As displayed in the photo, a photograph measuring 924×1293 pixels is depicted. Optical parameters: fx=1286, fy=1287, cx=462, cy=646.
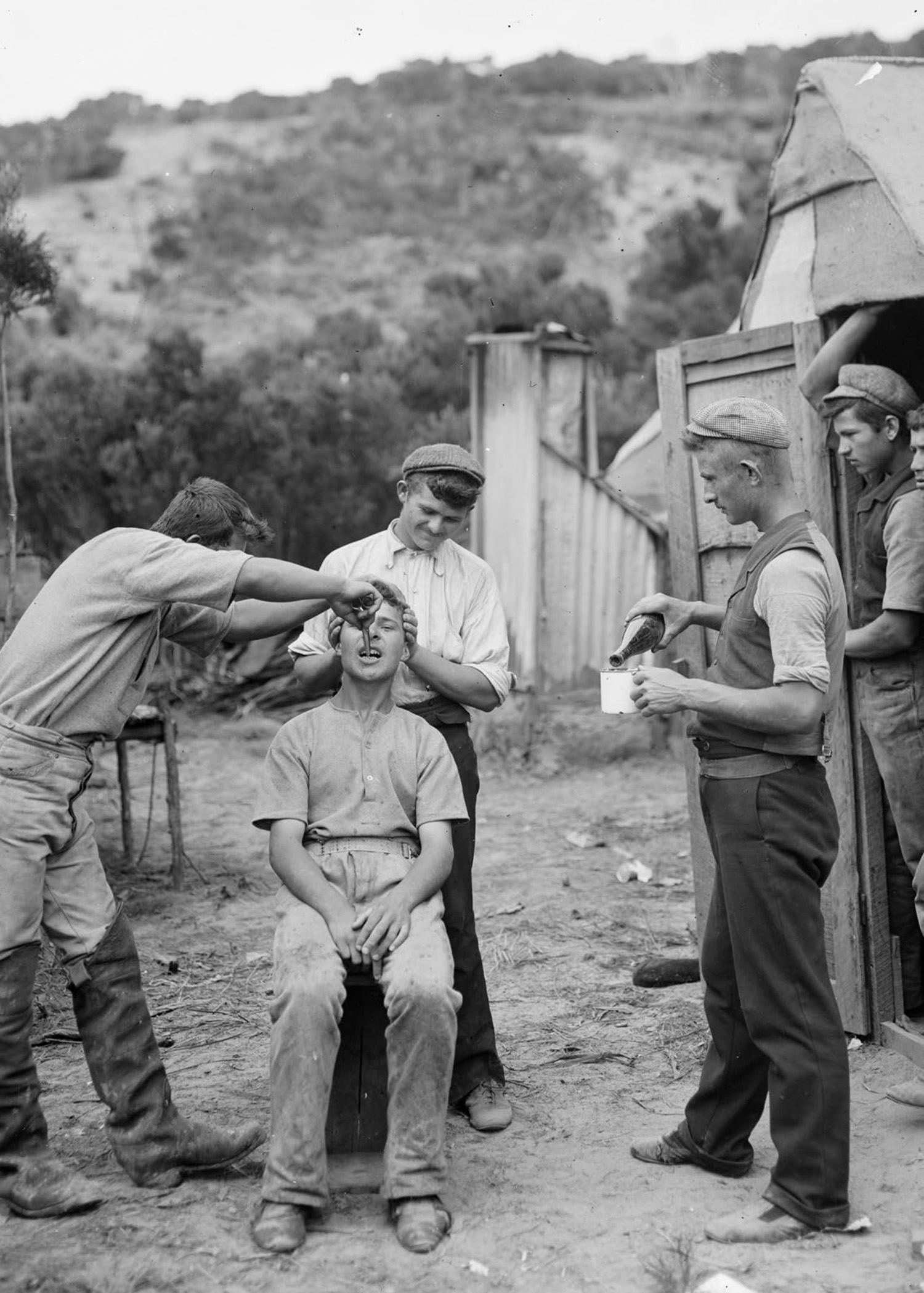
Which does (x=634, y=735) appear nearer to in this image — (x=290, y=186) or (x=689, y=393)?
(x=689, y=393)

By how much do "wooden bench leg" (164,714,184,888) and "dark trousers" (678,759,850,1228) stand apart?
4735 mm

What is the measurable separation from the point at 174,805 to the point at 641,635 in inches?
179

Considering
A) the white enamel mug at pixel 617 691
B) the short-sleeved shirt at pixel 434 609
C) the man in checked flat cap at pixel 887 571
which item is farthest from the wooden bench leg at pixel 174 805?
the white enamel mug at pixel 617 691

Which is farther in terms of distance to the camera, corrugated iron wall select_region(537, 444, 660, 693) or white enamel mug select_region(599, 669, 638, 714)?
corrugated iron wall select_region(537, 444, 660, 693)

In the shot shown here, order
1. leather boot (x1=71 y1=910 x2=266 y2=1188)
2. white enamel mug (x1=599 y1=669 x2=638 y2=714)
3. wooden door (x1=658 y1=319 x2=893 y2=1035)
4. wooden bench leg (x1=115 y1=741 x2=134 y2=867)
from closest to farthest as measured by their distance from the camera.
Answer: white enamel mug (x1=599 y1=669 x2=638 y2=714), leather boot (x1=71 y1=910 x2=266 y2=1188), wooden door (x1=658 y1=319 x2=893 y2=1035), wooden bench leg (x1=115 y1=741 x2=134 y2=867)

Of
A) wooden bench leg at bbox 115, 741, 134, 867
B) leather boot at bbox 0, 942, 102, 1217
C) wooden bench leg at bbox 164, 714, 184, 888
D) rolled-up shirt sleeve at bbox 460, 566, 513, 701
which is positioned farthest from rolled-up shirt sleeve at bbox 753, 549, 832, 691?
wooden bench leg at bbox 115, 741, 134, 867

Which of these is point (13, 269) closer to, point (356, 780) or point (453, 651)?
point (453, 651)

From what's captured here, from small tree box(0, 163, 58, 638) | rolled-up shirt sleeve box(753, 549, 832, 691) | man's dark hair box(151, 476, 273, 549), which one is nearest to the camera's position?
rolled-up shirt sleeve box(753, 549, 832, 691)

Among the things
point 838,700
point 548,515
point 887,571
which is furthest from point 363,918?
point 548,515

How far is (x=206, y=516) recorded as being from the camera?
3.95 metres

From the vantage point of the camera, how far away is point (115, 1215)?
366 cm

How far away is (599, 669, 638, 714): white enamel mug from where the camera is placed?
3.60 meters

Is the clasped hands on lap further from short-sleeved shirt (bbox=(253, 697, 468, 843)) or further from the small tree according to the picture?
the small tree

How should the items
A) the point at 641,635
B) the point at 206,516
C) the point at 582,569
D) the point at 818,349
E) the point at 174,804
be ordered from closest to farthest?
the point at 206,516
the point at 641,635
the point at 818,349
the point at 174,804
the point at 582,569
